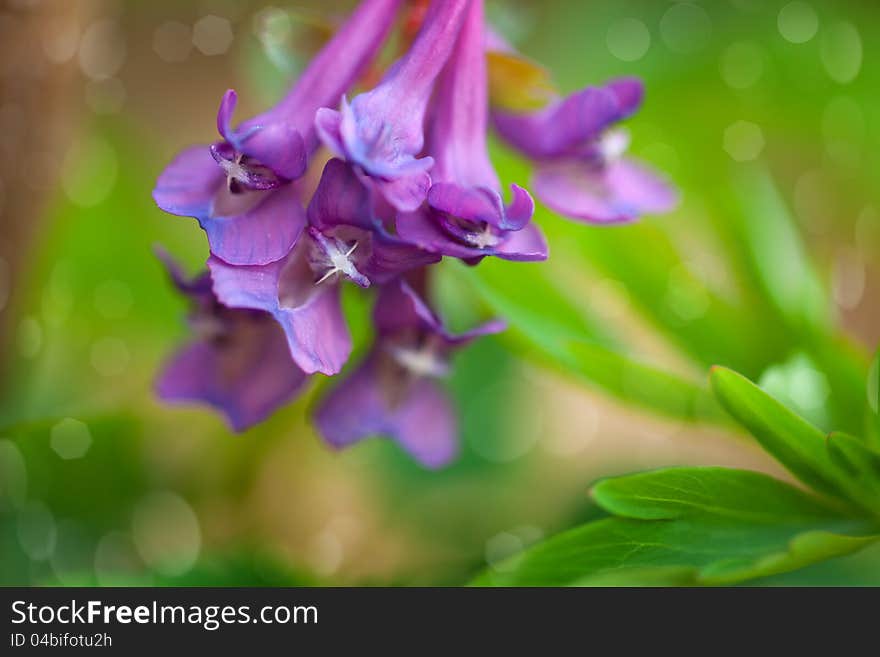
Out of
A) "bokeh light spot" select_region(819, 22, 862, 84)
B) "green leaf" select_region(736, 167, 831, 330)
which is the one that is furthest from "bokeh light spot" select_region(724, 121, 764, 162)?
"green leaf" select_region(736, 167, 831, 330)

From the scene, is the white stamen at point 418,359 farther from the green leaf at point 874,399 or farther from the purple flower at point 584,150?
the green leaf at point 874,399

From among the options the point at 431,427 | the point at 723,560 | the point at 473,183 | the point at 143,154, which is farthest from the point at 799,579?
the point at 143,154

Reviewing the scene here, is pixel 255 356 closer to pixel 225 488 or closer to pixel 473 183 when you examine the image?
pixel 473 183

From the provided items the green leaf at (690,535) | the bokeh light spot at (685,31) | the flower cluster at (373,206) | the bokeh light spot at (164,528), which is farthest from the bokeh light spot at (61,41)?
the bokeh light spot at (685,31)

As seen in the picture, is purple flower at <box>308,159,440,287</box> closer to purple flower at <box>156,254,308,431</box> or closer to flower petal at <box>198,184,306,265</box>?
flower petal at <box>198,184,306,265</box>

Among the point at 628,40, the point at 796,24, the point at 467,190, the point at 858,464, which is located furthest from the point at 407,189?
the point at 796,24

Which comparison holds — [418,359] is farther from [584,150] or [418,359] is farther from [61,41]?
[61,41]
